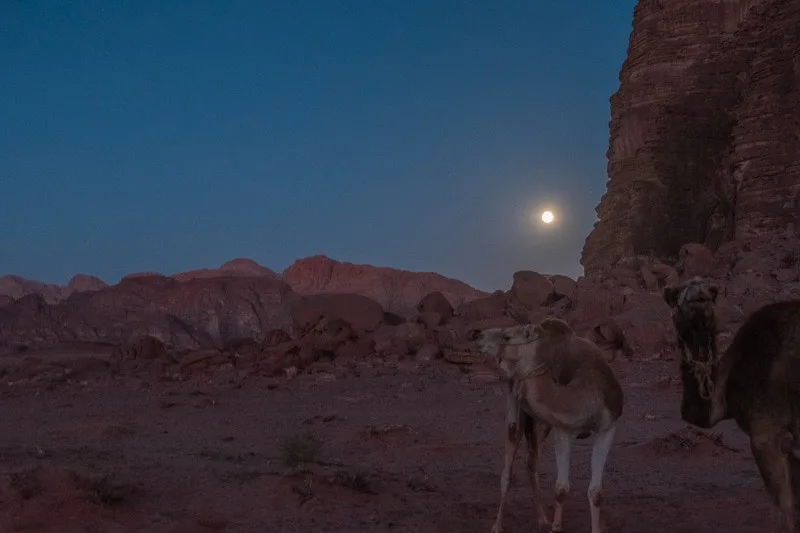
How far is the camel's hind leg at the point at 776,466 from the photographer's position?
432 centimetres

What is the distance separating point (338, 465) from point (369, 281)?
101m

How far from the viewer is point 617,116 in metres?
41.6

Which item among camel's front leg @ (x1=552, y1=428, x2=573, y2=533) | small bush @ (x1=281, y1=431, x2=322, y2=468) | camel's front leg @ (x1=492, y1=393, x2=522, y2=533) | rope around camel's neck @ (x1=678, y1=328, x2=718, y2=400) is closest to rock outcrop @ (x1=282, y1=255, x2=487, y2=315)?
small bush @ (x1=281, y1=431, x2=322, y2=468)

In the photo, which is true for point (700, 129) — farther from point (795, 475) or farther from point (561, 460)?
point (795, 475)

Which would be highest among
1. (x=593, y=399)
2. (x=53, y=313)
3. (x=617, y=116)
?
(x=617, y=116)

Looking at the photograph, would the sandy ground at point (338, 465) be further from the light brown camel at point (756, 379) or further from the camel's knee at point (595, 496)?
the light brown camel at point (756, 379)

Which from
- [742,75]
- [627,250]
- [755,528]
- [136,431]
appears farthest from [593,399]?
[742,75]

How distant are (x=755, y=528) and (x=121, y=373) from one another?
2308 cm

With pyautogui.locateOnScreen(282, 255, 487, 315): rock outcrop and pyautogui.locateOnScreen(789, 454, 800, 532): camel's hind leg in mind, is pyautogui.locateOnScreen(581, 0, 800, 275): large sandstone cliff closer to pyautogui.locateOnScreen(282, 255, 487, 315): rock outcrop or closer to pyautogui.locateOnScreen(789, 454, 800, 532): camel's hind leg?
pyautogui.locateOnScreen(789, 454, 800, 532): camel's hind leg

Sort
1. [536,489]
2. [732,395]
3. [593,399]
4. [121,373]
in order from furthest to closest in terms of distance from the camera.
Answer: [121,373] → [536,489] → [593,399] → [732,395]

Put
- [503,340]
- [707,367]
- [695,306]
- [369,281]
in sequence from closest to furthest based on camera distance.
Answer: [695,306] → [707,367] → [503,340] → [369,281]

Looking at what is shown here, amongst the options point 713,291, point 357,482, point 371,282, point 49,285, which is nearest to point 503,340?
point 713,291

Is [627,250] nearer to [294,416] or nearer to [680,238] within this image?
[680,238]

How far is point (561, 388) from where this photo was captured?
579 cm
